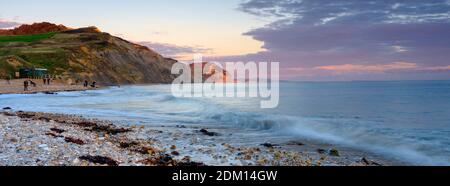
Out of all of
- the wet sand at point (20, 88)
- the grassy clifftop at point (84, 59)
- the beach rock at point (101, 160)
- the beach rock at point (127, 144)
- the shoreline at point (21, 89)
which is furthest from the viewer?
the grassy clifftop at point (84, 59)

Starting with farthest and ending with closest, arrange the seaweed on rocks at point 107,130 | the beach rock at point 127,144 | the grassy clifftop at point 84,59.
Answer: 1. the grassy clifftop at point 84,59
2. the seaweed on rocks at point 107,130
3. the beach rock at point 127,144

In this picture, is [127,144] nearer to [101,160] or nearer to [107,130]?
[101,160]

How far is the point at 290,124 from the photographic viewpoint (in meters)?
24.8

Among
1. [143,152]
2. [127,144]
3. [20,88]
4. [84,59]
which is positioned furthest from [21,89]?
[84,59]

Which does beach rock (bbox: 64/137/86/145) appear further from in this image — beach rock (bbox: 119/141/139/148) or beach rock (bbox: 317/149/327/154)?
beach rock (bbox: 317/149/327/154)

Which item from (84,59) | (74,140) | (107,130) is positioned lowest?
(107,130)

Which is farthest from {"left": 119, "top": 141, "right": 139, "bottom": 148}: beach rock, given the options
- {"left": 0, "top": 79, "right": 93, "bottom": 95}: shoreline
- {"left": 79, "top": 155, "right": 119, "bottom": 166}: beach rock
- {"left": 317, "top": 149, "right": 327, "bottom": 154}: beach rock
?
{"left": 0, "top": 79, "right": 93, "bottom": 95}: shoreline

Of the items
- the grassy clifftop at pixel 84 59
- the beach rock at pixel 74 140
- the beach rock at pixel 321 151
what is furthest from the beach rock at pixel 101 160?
the grassy clifftop at pixel 84 59

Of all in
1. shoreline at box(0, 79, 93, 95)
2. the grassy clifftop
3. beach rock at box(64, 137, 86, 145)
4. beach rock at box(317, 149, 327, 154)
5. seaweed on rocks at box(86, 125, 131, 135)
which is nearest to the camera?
beach rock at box(64, 137, 86, 145)

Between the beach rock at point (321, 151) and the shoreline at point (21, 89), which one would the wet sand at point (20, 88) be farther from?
the beach rock at point (321, 151)
